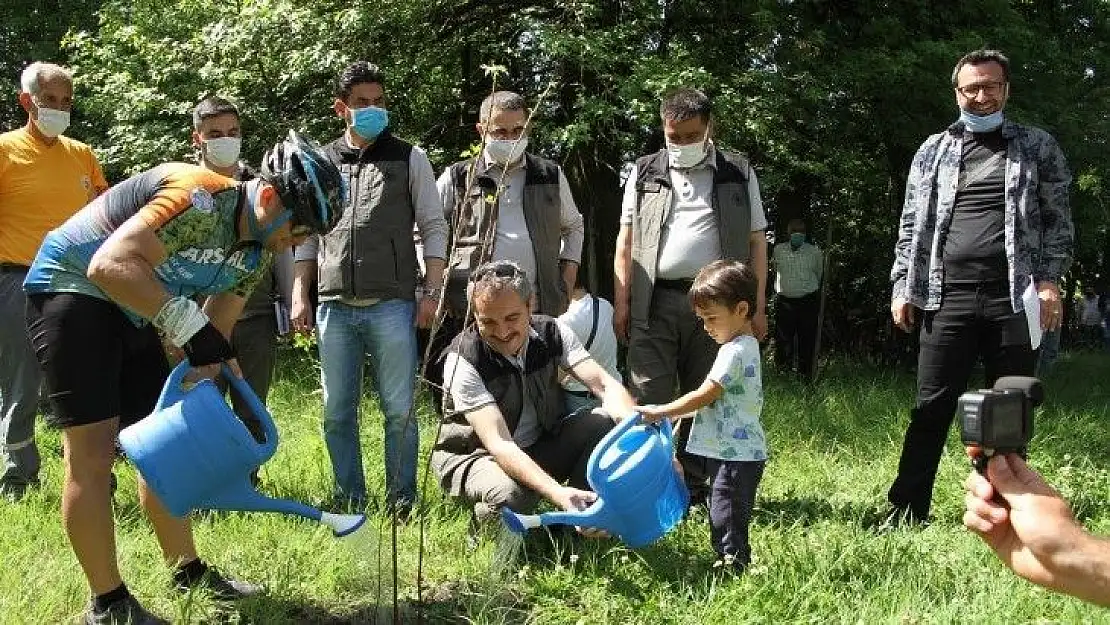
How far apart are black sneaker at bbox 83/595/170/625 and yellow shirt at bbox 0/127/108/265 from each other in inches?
85.0

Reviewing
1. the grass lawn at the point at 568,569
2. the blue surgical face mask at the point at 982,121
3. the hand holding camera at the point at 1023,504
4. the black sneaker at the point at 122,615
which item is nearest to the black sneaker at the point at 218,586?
the grass lawn at the point at 568,569

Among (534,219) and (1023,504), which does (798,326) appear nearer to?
(534,219)

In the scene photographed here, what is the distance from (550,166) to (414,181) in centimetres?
66

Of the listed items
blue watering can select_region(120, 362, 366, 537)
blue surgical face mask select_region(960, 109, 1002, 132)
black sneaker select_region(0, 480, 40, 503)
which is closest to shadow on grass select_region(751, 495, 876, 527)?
blue surgical face mask select_region(960, 109, 1002, 132)

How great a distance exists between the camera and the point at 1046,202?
147 inches

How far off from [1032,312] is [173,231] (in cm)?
298

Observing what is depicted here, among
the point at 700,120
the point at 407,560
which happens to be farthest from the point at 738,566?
the point at 700,120

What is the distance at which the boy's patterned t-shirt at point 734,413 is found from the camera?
10.5 feet

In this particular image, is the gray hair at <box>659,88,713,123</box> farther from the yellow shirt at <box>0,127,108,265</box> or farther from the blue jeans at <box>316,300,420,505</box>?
the yellow shirt at <box>0,127,108,265</box>

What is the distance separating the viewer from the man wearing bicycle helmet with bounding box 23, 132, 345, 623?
2.54 metres

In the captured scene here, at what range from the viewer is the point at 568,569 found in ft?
10.5

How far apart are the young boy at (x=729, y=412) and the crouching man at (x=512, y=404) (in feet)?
0.96

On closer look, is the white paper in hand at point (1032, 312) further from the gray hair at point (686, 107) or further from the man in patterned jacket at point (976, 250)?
the gray hair at point (686, 107)

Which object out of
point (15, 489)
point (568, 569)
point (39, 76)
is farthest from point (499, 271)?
point (39, 76)
